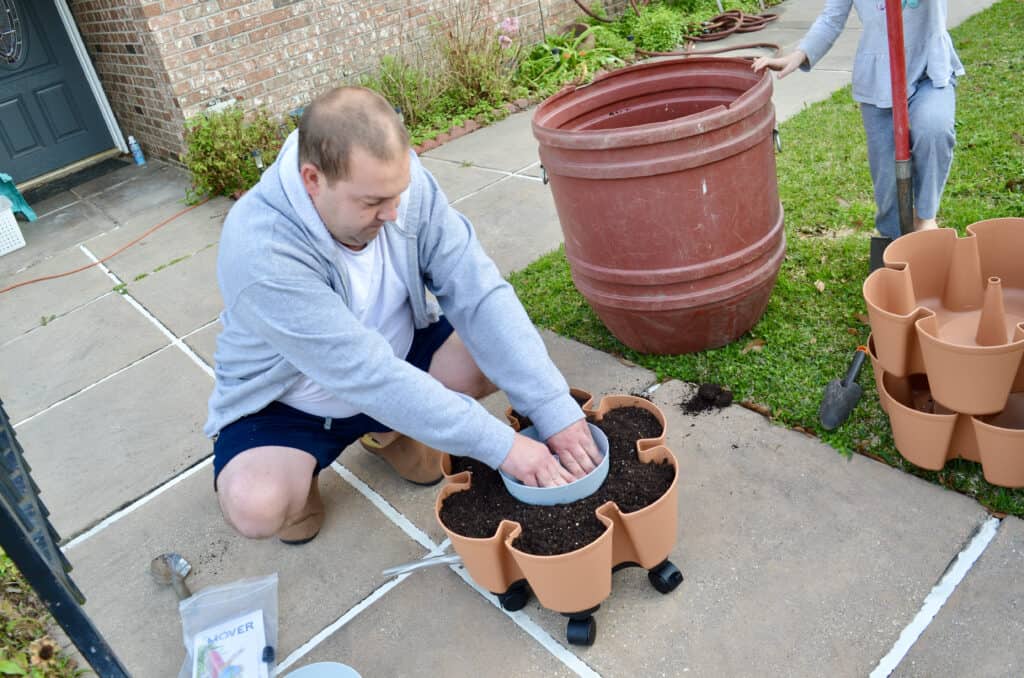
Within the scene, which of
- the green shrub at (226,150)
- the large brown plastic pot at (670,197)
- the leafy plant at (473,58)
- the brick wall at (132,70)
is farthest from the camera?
the leafy plant at (473,58)

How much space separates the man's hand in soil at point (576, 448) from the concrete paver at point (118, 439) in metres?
1.59

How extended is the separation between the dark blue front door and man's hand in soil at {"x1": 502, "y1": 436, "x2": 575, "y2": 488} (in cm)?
633

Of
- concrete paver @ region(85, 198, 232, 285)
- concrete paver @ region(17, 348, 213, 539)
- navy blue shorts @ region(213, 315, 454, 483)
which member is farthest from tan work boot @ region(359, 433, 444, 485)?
concrete paver @ region(85, 198, 232, 285)

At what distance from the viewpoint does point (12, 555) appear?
1.27 m

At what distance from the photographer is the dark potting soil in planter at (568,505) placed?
166cm

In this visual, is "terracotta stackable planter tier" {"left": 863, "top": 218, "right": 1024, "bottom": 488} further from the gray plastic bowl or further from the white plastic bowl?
the white plastic bowl

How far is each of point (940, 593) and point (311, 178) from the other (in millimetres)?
1721

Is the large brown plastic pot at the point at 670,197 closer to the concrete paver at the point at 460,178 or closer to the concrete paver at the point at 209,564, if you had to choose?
the concrete paver at the point at 209,564

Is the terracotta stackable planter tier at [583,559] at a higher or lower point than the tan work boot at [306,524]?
higher

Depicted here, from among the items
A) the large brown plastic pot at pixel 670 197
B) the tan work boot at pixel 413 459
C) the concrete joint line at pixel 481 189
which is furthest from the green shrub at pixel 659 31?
the tan work boot at pixel 413 459

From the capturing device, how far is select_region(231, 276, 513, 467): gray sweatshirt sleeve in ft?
5.66

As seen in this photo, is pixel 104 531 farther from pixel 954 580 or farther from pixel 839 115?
pixel 839 115

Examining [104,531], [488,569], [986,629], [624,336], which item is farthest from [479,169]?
[986,629]

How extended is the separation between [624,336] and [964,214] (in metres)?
1.57
